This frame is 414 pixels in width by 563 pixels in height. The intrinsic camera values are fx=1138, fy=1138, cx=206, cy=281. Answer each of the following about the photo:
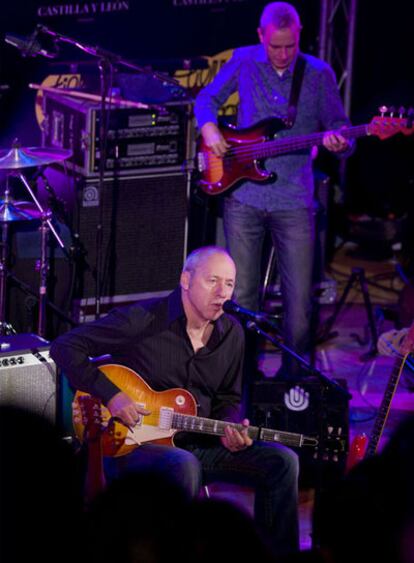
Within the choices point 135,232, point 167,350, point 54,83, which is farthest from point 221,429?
point 54,83

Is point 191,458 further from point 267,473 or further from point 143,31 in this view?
point 143,31

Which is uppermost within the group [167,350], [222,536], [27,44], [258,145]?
[27,44]

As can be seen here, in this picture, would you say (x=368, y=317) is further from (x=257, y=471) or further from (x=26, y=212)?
(x=257, y=471)

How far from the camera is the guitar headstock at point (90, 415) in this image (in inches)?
210

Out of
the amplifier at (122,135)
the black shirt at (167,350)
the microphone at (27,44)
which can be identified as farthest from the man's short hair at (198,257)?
the amplifier at (122,135)

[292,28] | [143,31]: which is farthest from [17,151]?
[143,31]

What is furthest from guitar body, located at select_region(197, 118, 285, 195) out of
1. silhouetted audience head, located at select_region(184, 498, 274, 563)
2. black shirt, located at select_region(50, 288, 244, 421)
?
silhouetted audience head, located at select_region(184, 498, 274, 563)

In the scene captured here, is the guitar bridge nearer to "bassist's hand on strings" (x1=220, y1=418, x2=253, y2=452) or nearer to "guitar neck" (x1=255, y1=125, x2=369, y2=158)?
"bassist's hand on strings" (x1=220, y1=418, x2=253, y2=452)

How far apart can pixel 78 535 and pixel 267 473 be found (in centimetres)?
284

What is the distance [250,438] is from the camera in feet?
17.5

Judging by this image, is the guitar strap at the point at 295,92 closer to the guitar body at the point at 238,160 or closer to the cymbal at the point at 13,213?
the guitar body at the point at 238,160

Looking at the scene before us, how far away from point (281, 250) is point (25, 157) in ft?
5.78

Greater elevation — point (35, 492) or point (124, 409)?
point (35, 492)

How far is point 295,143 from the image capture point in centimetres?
718
